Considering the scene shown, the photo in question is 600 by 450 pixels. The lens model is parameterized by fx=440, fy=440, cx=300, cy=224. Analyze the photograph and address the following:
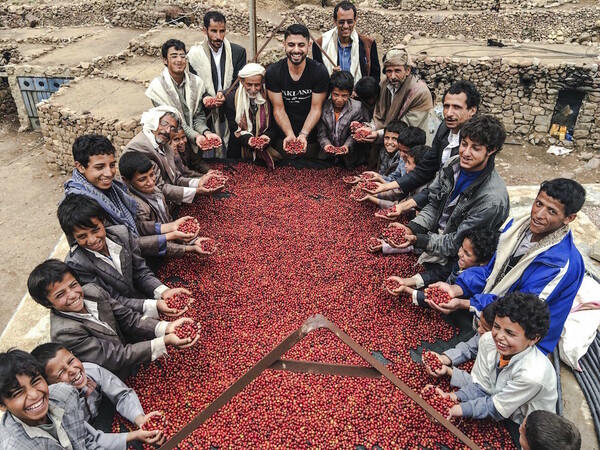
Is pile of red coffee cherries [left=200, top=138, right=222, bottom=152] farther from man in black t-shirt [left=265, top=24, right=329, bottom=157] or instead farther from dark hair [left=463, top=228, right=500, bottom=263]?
dark hair [left=463, top=228, right=500, bottom=263]

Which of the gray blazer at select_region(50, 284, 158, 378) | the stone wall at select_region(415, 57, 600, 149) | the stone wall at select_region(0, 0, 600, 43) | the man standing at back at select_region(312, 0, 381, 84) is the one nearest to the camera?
the gray blazer at select_region(50, 284, 158, 378)

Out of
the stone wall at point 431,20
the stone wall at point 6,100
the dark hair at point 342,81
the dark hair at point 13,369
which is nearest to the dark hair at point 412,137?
the dark hair at point 342,81

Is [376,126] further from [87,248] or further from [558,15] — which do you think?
[558,15]

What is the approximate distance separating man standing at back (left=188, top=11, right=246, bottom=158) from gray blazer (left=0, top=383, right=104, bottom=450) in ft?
11.3

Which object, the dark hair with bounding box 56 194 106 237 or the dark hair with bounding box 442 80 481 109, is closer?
the dark hair with bounding box 56 194 106 237

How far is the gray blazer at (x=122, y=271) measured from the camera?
265 cm

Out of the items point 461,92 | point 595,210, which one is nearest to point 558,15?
point 595,210

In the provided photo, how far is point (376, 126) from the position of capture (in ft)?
15.5

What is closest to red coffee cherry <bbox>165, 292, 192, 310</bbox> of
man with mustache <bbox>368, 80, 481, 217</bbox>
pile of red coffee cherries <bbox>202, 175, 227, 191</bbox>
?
pile of red coffee cherries <bbox>202, 175, 227, 191</bbox>

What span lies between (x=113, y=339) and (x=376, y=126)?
336 centimetres

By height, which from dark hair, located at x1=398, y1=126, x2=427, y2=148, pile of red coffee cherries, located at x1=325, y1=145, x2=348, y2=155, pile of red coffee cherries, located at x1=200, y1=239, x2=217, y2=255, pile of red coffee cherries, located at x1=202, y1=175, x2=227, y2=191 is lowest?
pile of red coffee cherries, located at x1=200, y1=239, x2=217, y2=255

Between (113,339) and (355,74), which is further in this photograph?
(355,74)

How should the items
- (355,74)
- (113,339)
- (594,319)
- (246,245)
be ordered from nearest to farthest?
1. (113,339)
2. (594,319)
3. (246,245)
4. (355,74)

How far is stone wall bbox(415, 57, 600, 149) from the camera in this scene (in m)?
9.67
